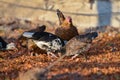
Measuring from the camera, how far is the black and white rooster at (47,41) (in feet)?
35.9

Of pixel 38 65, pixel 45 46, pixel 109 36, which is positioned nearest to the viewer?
pixel 38 65

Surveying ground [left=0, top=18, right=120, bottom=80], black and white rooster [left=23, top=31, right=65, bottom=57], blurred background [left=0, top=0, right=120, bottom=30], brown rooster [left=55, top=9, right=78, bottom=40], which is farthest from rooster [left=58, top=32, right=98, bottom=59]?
A: blurred background [left=0, top=0, right=120, bottom=30]

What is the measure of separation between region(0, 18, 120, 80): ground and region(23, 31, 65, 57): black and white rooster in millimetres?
214

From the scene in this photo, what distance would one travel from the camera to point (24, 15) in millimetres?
17656

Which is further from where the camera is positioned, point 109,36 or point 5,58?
point 109,36

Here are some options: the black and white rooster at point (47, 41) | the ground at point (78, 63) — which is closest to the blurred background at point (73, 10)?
the ground at point (78, 63)

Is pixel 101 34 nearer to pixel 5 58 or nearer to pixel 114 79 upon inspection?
pixel 5 58

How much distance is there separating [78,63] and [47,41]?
105 cm

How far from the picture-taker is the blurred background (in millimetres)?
17500

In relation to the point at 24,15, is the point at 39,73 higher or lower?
higher

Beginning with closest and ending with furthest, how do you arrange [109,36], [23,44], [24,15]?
[23,44]
[109,36]
[24,15]

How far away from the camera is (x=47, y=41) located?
35.9ft

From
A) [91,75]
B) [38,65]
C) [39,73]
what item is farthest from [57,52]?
[39,73]

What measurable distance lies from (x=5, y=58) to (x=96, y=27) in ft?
18.5
